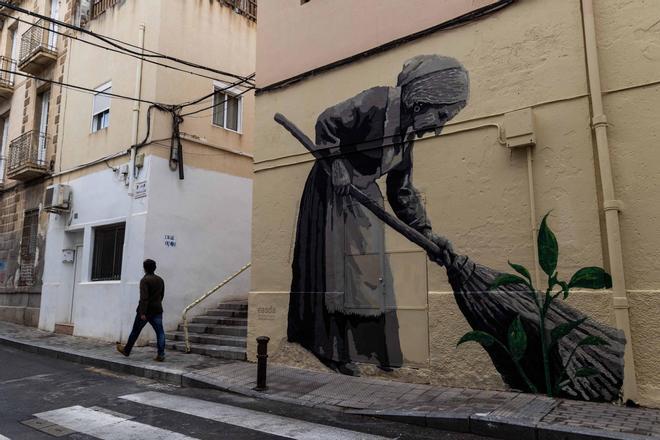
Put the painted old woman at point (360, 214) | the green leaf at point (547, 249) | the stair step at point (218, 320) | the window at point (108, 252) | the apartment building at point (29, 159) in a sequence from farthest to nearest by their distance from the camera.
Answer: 1. the apartment building at point (29, 159)
2. the window at point (108, 252)
3. the stair step at point (218, 320)
4. the painted old woman at point (360, 214)
5. the green leaf at point (547, 249)

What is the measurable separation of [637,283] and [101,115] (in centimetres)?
1186

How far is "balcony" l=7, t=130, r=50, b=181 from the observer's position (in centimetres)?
1402

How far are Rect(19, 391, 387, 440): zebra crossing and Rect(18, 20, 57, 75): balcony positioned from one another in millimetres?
11559

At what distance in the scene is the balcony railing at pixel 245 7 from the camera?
13578 mm

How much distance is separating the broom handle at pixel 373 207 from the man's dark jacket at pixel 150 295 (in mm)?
3496

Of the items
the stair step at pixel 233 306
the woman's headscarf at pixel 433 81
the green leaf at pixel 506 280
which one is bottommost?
the stair step at pixel 233 306

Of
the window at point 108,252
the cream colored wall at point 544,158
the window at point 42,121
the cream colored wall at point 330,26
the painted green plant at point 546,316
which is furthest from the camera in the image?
the window at point 42,121

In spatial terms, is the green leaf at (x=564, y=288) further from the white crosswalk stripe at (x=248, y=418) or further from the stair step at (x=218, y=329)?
the stair step at (x=218, y=329)

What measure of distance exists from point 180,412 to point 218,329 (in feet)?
14.7

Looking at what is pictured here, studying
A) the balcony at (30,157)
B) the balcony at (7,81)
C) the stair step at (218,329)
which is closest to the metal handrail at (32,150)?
the balcony at (30,157)

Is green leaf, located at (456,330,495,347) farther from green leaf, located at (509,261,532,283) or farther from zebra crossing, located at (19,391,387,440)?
zebra crossing, located at (19,391,387,440)

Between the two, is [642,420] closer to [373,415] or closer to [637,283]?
[637,283]

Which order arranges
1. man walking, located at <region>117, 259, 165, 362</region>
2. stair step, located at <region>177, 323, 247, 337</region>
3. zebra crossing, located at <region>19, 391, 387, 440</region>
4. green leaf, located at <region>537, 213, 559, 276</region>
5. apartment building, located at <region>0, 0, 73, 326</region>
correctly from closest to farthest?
zebra crossing, located at <region>19, 391, 387, 440</region>, green leaf, located at <region>537, 213, 559, 276</region>, man walking, located at <region>117, 259, 165, 362</region>, stair step, located at <region>177, 323, 247, 337</region>, apartment building, located at <region>0, 0, 73, 326</region>

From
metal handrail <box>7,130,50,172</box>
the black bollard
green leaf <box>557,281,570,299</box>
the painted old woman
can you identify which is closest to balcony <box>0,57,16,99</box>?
metal handrail <box>7,130,50,172</box>
